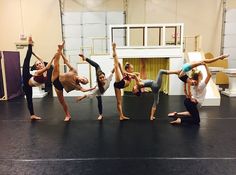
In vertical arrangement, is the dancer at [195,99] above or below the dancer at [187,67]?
below

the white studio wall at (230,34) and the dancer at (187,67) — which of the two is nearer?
the dancer at (187,67)

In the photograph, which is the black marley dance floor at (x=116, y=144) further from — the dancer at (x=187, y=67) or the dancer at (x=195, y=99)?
the dancer at (x=187, y=67)

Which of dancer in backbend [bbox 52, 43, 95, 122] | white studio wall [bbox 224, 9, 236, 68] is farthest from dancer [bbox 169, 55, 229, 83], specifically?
white studio wall [bbox 224, 9, 236, 68]

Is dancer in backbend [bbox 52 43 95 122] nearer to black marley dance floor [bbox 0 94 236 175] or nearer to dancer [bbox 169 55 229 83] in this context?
black marley dance floor [bbox 0 94 236 175]

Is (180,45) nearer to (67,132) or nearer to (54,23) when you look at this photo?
(67,132)

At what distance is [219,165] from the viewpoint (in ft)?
6.11

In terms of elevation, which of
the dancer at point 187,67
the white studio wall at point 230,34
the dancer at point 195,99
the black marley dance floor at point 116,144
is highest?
the white studio wall at point 230,34

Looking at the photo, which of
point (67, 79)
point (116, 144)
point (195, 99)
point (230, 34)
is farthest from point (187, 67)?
point (230, 34)

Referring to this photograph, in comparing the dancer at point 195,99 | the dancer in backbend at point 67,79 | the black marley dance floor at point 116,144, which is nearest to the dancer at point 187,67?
the dancer at point 195,99

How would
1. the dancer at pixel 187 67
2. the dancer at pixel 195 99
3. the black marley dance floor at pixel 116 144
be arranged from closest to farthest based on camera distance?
1. the black marley dance floor at pixel 116 144
2. the dancer at pixel 187 67
3. the dancer at pixel 195 99

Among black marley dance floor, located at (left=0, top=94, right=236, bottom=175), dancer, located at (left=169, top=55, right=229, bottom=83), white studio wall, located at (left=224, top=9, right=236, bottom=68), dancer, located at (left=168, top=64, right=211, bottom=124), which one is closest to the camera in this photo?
black marley dance floor, located at (left=0, top=94, right=236, bottom=175)

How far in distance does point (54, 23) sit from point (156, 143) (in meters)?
6.81

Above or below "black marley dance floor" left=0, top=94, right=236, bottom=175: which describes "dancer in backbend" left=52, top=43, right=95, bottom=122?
above

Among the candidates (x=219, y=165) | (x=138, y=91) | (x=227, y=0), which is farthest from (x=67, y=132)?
(x=227, y=0)
